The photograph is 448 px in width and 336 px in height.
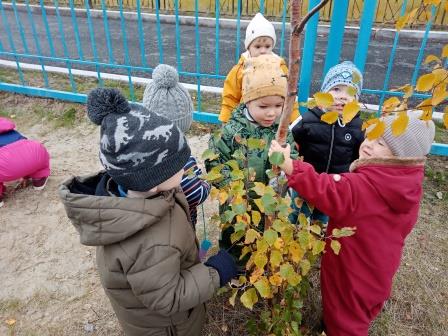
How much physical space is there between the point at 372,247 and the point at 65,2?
13.9m

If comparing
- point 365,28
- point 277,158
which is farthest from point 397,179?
point 365,28

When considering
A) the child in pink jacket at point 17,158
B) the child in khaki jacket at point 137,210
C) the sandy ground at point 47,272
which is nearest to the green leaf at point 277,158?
the child in khaki jacket at point 137,210

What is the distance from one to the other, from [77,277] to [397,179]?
211 centimetres

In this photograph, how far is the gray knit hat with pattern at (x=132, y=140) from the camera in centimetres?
119

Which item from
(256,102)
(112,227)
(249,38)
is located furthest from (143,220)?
(249,38)

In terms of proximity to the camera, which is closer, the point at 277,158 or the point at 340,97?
the point at 277,158

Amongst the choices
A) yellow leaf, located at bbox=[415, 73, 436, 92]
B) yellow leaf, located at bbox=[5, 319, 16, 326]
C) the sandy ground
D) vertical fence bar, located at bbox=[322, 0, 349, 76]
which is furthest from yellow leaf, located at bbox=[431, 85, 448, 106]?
yellow leaf, located at bbox=[5, 319, 16, 326]

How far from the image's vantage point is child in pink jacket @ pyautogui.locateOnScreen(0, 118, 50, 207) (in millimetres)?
3066

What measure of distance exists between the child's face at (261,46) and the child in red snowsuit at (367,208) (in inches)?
62.4

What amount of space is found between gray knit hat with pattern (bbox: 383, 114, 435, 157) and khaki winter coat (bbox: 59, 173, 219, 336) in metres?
0.84

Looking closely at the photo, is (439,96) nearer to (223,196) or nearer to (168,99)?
(223,196)

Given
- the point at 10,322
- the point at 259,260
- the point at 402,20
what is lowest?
the point at 10,322

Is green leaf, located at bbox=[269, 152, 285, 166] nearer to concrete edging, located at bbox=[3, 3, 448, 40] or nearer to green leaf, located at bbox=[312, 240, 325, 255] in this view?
green leaf, located at bbox=[312, 240, 325, 255]

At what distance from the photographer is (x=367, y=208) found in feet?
5.05
